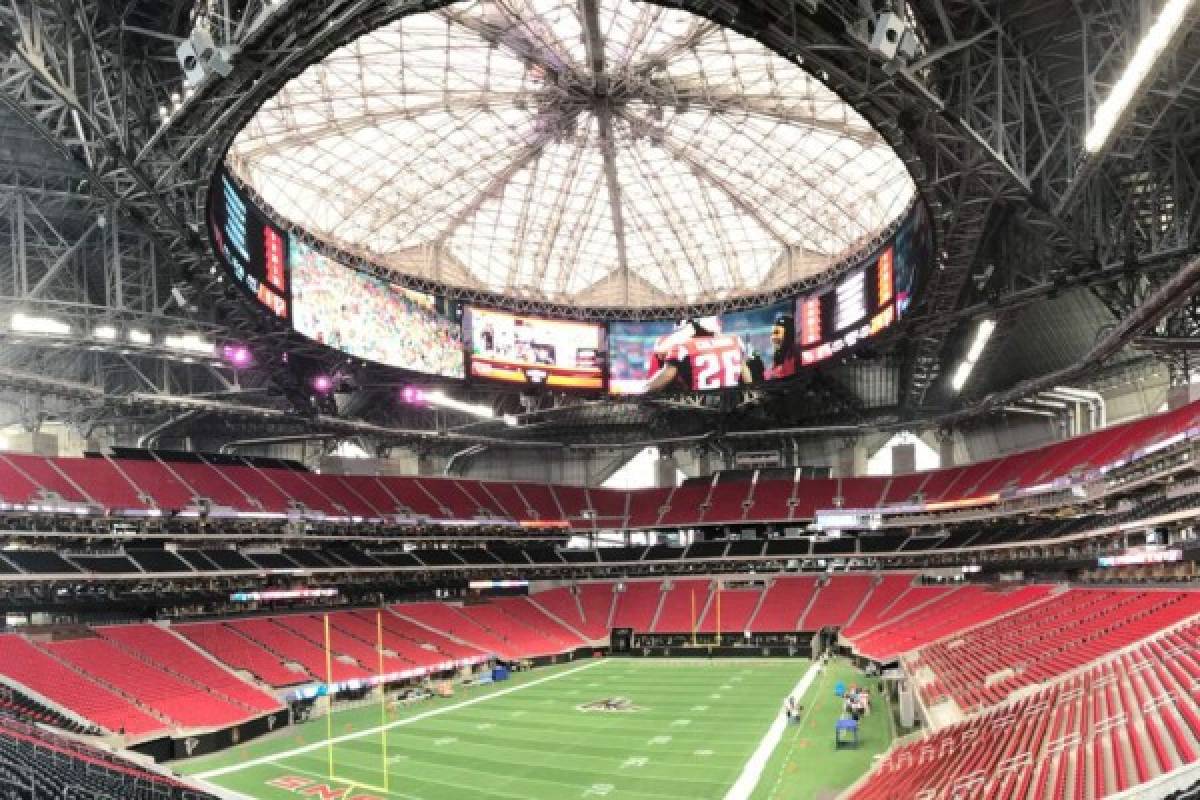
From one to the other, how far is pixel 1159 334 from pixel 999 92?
17399mm

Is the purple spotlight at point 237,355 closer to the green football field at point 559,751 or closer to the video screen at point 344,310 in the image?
the video screen at point 344,310

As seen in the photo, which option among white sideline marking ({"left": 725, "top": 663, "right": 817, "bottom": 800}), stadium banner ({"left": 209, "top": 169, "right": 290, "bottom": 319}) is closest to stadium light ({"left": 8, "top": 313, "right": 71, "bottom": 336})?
stadium banner ({"left": 209, "top": 169, "right": 290, "bottom": 319})

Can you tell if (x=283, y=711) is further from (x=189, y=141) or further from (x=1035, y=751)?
(x=1035, y=751)

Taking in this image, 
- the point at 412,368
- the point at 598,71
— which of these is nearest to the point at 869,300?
the point at 598,71

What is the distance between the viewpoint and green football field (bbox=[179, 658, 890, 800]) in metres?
25.8

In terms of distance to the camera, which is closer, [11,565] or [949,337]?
[11,565]

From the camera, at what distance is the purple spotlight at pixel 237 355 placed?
41094 mm

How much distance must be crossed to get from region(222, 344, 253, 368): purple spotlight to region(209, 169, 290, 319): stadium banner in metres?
3.33

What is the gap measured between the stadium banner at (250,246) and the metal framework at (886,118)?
1443mm

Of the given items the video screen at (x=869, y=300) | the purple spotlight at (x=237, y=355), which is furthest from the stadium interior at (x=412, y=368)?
the purple spotlight at (x=237, y=355)

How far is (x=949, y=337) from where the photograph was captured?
48.2m

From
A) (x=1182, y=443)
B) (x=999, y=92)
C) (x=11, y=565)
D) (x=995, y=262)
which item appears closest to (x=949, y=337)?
(x=995, y=262)

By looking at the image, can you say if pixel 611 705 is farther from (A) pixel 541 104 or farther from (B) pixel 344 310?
(A) pixel 541 104

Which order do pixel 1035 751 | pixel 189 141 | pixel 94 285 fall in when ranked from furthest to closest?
pixel 94 285
pixel 189 141
pixel 1035 751
